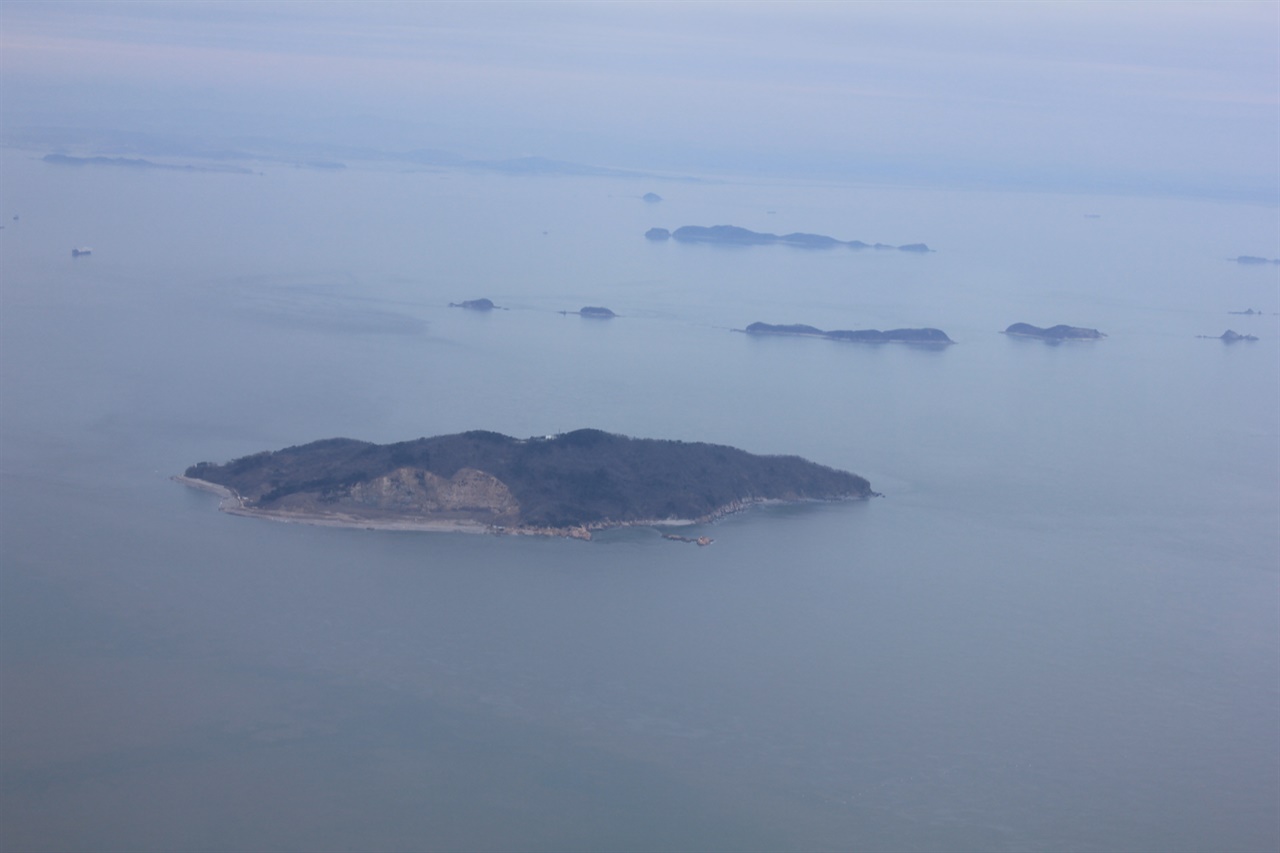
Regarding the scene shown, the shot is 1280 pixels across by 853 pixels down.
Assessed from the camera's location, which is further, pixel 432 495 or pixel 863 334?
pixel 863 334

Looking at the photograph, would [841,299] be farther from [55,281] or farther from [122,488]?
[122,488]

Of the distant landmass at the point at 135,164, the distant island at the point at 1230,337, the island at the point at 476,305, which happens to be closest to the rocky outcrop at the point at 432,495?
the island at the point at 476,305

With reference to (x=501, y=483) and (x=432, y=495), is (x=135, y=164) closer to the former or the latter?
(x=432, y=495)

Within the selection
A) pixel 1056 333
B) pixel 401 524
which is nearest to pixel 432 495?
pixel 401 524

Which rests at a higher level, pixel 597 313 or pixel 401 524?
pixel 597 313

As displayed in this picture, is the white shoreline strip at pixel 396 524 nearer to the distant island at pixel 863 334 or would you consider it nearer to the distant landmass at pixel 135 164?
the distant island at pixel 863 334

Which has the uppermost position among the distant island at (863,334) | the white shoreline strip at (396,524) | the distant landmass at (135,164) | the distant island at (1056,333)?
the distant landmass at (135,164)
